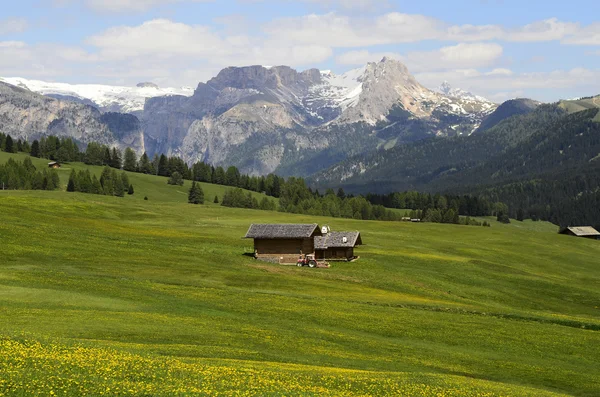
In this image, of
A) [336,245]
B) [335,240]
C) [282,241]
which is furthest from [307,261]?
[335,240]

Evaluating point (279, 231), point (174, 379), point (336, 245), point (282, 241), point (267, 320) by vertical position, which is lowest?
point (267, 320)

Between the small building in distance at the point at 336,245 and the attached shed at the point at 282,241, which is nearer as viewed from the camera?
the attached shed at the point at 282,241

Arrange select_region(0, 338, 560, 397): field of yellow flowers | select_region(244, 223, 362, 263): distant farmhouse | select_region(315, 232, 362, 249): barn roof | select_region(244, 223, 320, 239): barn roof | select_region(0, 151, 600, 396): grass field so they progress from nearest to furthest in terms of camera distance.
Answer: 1. select_region(0, 338, 560, 397): field of yellow flowers
2. select_region(0, 151, 600, 396): grass field
3. select_region(244, 223, 320, 239): barn roof
4. select_region(244, 223, 362, 263): distant farmhouse
5. select_region(315, 232, 362, 249): barn roof

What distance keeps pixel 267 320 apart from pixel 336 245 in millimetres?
59005

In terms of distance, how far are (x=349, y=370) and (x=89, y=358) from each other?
14911 millimetres

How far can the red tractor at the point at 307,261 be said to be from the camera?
105m

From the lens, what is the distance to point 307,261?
352ft

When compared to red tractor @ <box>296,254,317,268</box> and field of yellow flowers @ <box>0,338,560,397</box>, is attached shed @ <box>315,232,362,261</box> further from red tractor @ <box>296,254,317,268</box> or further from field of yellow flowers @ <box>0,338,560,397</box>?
field of yellow flowers @ <box>0,338,560,397</box>

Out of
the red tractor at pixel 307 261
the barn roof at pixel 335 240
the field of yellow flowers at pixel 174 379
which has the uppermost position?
the barn roof at pixel 335 240

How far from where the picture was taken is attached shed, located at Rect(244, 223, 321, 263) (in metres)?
108

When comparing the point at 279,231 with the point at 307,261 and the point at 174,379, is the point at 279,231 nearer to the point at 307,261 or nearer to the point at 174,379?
the point at 307,261

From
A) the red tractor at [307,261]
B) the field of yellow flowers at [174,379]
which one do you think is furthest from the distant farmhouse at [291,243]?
the field of yellow flowers at [174,379]

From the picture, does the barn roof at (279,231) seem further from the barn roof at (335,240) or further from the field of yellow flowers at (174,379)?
the field of yellow flowers at (174,379)

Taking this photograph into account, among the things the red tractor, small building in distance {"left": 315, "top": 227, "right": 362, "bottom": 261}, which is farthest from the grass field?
the red tractor
